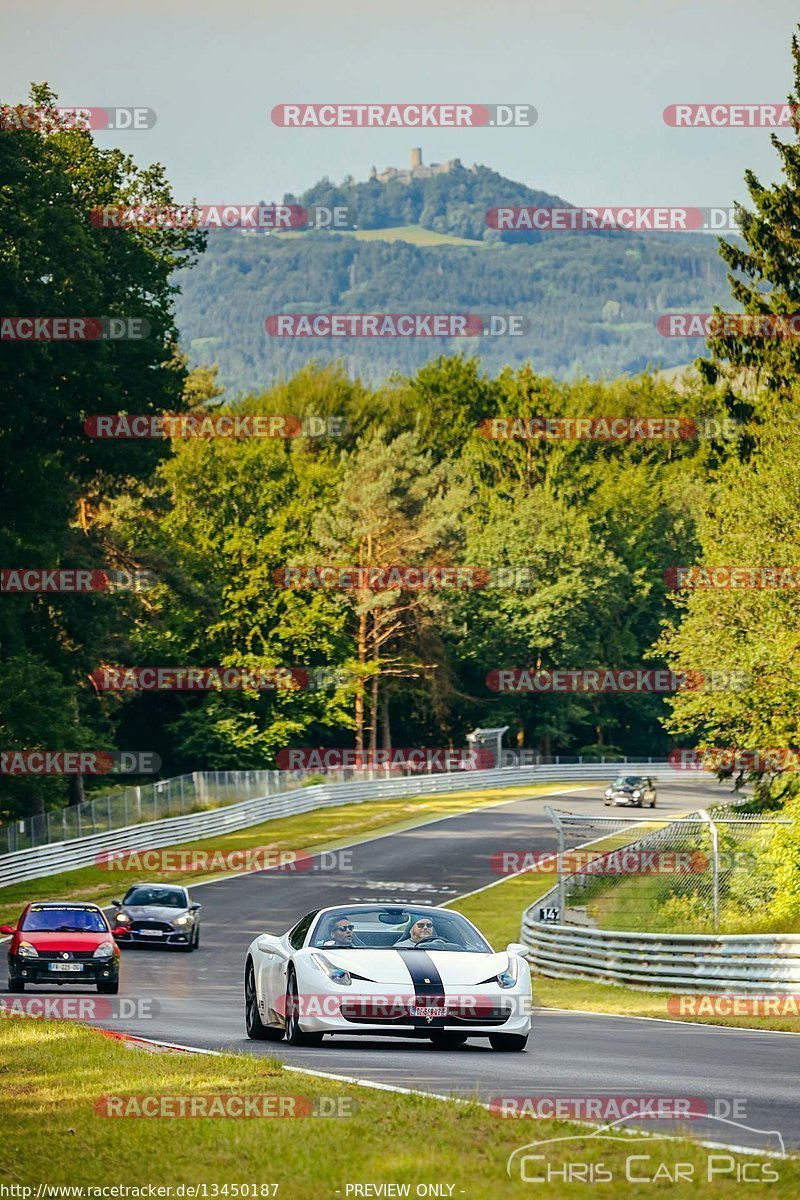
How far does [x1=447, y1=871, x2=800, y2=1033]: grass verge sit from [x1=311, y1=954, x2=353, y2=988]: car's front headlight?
6.86m

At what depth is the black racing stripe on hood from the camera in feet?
48.6

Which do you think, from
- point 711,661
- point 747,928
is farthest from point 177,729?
point 747,928

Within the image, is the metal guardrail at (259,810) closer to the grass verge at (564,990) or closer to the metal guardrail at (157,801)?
the metal guardrail at (157,801)

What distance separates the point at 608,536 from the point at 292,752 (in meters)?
27.3

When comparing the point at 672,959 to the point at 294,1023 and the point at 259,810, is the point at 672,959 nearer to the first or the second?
the point at 294,1023

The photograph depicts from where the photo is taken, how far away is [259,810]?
65062 millimetres

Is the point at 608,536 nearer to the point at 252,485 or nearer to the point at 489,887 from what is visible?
the point at 252,485

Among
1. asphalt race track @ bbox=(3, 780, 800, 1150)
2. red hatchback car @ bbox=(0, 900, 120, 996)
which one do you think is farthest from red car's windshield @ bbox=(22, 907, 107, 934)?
asphalt race track @ bbox=(3, 780, 800, 1150)

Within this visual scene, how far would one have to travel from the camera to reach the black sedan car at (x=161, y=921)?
35562mm

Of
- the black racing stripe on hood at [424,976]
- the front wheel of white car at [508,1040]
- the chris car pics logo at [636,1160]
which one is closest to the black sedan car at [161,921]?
the front wheel of white car at [508,1040]

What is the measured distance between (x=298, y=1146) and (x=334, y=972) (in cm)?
558

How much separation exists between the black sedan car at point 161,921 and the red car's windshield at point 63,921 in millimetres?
9895

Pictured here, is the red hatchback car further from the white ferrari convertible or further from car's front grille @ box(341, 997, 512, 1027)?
car's front grille @ box(341, 997, 512, 1027)

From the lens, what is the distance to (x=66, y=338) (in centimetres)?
4828
